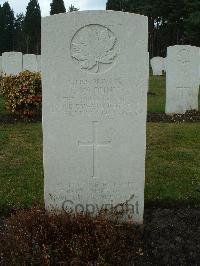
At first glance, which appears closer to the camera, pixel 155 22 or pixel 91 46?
pixel 91 46

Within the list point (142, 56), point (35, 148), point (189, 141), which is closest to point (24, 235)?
point (142, 56)

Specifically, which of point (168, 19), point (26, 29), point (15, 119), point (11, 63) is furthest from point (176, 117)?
point (26, 29)

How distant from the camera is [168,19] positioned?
46.7m

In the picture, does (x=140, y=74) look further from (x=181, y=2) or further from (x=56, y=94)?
(x=181, y=2)

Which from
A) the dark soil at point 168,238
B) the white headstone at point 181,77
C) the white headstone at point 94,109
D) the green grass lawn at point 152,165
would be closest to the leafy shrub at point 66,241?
the dark soil at point 168,238

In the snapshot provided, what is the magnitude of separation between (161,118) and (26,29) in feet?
160

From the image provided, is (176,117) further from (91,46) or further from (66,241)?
(66,241)

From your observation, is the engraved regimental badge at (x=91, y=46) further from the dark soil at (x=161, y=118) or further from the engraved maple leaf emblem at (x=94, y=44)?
the dark soil at (x=161, y=118)

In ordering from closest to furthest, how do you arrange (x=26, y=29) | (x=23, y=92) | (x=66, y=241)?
(x=66, y=241) < (x=23, y=92) < (x=26, y=29)

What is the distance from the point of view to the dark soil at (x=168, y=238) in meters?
4.16

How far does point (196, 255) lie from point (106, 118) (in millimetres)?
1481

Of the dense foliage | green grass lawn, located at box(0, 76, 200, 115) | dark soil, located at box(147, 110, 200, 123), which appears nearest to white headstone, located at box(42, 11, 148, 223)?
dark soil, located at box(147, 110, 200, 123)

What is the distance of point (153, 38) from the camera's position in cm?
5056

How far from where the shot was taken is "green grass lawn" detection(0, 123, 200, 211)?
5.67 meters
